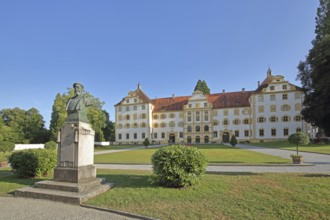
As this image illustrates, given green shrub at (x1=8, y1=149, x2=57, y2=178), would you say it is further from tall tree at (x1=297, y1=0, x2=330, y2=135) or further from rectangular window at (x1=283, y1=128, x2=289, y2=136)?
rectangular window at (x1=283, y1=128, x2=289, y2=136)

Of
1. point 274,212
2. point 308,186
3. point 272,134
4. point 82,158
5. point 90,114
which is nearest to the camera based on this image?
point 274,212

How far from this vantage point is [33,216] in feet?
16.6

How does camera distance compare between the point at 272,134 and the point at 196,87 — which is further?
the point at 196,87

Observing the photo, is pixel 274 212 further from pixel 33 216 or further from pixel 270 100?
pixel 270 100

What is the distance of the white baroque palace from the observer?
47875 mm

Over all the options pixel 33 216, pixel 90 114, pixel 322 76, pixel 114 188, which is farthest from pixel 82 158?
pixel 90 114

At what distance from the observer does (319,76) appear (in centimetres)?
3050

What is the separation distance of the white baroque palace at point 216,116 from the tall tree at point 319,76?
9982mm

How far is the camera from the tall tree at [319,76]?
29.2 meters

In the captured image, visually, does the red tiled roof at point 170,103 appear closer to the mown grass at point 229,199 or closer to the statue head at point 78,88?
the statue head at point 78,88

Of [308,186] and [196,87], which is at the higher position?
[196,87]

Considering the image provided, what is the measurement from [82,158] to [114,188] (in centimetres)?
150

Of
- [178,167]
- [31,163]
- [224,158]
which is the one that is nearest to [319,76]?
[224,158]

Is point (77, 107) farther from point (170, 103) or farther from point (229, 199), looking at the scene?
point (170, 103)
